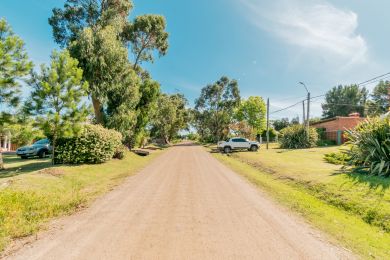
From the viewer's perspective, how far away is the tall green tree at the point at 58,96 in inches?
508

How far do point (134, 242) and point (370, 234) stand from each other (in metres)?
5.20

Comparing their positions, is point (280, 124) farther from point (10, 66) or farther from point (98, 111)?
point (10, 66)

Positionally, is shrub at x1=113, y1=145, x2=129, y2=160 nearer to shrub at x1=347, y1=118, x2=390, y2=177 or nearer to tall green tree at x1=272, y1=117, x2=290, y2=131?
shrub at x1=347, y1=118, x2=390, y2=177

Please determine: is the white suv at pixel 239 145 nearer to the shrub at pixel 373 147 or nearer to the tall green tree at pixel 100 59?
the tall green tree at pixel 100 59

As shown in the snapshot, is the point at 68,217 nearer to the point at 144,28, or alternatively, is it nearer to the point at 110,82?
the point at 110,82

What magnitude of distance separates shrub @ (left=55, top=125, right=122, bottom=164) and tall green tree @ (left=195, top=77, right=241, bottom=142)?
4755 cm

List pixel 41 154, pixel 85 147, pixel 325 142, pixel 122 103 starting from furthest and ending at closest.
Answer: pixel 325 142 < pixel 122 103 < pixel 41 154 < pixel 85 147

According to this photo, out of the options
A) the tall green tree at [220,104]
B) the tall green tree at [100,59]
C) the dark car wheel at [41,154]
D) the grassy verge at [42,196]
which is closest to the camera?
the grassy verge at [42,196]

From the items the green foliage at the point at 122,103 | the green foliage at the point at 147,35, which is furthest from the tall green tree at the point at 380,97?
the green foliage at the point at 122,103

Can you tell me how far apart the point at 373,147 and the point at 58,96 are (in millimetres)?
15760

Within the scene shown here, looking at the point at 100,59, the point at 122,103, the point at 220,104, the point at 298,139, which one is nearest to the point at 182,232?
the point at 100,59

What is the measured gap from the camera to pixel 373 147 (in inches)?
432

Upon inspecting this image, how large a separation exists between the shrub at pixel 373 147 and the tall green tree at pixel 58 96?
1451 cm

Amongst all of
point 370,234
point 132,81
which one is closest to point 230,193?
point 370,234
